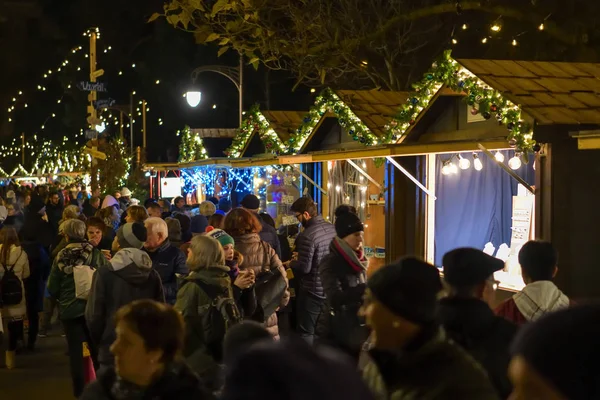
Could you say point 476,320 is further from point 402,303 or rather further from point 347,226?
point 347,226

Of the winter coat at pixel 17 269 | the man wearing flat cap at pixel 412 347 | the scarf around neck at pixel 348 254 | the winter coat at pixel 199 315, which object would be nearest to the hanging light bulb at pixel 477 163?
the scarf around neck at pixel 348 254

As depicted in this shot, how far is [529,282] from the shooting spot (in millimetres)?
5203

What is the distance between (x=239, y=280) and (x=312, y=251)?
2284 mm

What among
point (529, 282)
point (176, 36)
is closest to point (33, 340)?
point (529, 282)

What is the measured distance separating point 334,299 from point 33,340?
6485 millimetres

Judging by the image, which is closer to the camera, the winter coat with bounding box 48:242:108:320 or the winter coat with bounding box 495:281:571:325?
the winter coat with bounding box 495:281:571:325

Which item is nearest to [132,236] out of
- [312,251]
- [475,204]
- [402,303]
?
[312,251]

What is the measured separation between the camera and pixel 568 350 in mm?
1723

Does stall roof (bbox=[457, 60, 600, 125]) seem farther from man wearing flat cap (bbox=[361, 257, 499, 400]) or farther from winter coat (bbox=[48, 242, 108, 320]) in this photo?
man wearing flat cap (bbox=[361, 257, 499, 400])

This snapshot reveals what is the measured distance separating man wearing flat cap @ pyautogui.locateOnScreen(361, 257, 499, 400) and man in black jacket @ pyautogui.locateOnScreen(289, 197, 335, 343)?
621 centimetres

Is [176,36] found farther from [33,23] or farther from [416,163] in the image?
[416,163]

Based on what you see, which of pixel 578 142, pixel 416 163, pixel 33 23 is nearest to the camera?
pixel 578 142

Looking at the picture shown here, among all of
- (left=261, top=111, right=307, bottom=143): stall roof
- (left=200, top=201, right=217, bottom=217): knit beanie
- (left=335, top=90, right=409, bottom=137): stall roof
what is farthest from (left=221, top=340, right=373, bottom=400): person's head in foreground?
(left=261, top=111, right=307, bottom=143): stall roof

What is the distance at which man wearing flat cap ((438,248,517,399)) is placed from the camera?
3.88m
